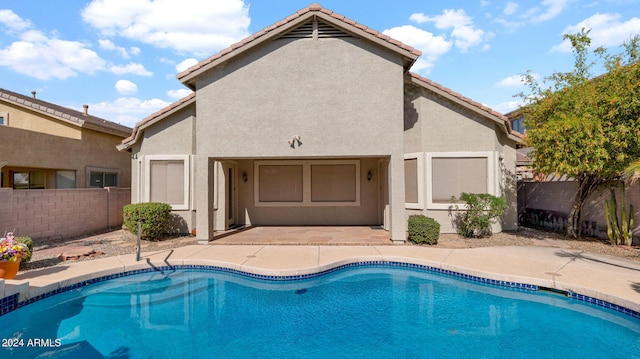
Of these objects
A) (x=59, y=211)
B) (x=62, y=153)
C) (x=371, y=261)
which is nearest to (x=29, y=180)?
(x=62, y=153)

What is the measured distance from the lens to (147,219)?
12.1 meters

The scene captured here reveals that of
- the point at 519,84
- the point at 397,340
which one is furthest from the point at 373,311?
the point at 519,84

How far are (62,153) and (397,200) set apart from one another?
18.5 m

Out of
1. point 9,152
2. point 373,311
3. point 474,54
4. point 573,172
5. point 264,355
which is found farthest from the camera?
point 474,54

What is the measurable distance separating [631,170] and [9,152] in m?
24.8

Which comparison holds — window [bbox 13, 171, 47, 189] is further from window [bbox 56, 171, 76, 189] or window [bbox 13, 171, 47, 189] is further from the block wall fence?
the block wall fence

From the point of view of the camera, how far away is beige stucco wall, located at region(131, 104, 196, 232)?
14.0m

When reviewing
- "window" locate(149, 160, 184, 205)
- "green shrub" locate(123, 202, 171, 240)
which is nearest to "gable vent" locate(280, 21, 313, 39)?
"window" locate(149, 160, 184, 205)

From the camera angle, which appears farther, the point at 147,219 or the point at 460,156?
the point at 460,156

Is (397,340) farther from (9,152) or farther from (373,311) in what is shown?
(9,152)

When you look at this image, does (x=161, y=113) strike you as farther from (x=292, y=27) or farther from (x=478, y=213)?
(x=478, y=213)

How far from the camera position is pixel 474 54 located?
19469 millimetres

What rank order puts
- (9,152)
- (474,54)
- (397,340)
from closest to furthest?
(397,340) < (9,152) < (474,54)

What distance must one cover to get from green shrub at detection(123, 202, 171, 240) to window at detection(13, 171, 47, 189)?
9651 mm
